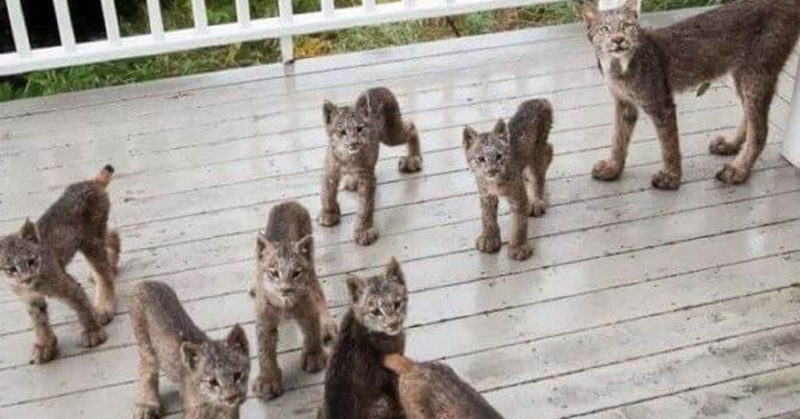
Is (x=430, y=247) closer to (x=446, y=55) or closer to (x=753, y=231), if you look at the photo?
(x=753, y=231)

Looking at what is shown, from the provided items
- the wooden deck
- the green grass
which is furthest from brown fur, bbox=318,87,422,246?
the green grass

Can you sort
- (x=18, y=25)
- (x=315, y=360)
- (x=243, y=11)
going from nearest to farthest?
(x=315, y=360)
(x=18, y=25)
(x=243, y=11)

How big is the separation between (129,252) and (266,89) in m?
1.48

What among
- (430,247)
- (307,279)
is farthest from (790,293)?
(307,279)

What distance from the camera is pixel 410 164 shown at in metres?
5.06

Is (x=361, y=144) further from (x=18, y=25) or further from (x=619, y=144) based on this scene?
(x=18, y=25)

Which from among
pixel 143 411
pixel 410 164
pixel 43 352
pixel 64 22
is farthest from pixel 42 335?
pixel 64 22

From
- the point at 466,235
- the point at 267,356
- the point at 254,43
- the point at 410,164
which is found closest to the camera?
the point at 267,356

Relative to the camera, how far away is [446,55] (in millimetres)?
6070

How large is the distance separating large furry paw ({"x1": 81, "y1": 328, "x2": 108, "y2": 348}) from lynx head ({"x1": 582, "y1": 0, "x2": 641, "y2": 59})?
2.26 metres

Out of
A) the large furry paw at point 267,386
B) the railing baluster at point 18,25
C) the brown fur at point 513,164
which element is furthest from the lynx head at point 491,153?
the railing baluster at point 18,25

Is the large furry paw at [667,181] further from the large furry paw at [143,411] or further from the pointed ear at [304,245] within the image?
the large furry paw at [143,411]

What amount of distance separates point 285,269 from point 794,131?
2.57 metres

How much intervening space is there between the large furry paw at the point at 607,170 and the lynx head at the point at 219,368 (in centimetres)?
216
